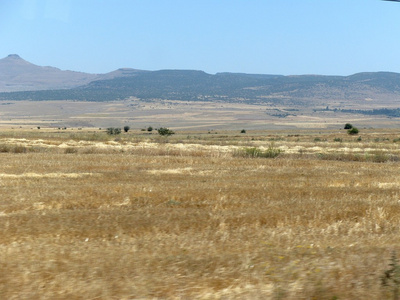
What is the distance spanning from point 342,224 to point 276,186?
7.48 meters

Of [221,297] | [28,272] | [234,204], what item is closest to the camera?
[221,297]

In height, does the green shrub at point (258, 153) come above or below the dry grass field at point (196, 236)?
below

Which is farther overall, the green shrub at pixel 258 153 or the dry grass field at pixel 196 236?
the green shrub at pixel 258 153

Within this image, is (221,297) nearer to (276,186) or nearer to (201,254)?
(201,254)

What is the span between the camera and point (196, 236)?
403 inches

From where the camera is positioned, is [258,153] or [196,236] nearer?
[196,236]

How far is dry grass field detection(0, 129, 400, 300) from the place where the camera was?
22.9ft

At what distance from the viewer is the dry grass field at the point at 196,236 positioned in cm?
697

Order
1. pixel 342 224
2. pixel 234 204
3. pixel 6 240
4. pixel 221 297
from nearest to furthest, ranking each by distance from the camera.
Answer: pixel 221 297, pixel 6 240, pixel 342 224, pixel 234 204

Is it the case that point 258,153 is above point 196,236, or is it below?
below

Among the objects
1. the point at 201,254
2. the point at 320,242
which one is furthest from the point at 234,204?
the point at 201,254

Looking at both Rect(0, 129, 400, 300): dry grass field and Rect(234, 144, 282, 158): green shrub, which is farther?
Rect(234, 144, 282, 158): green shrub

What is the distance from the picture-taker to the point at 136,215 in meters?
12.6

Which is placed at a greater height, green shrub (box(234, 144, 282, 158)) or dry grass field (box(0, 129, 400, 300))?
dry grass field (box(0, 129, 400, 300))
